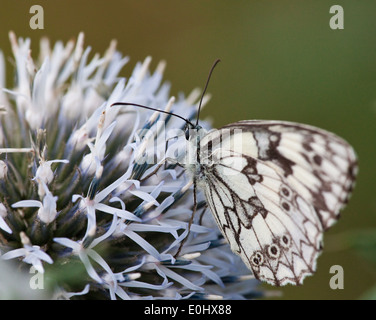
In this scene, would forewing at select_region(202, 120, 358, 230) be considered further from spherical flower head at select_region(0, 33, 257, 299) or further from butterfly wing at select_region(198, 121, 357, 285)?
spherical flower head at select_region(0, 33, 257, 299)

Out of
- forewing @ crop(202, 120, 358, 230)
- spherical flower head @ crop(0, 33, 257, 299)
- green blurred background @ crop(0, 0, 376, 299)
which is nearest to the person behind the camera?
forewing @ crop(202, 120, 358, 230)

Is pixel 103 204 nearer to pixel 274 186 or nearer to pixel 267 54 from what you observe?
pixel 274 186

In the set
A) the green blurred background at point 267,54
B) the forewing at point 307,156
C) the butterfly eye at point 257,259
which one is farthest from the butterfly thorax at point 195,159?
A: the green blurred background at point 267,54

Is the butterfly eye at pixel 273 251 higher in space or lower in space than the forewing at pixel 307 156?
lower

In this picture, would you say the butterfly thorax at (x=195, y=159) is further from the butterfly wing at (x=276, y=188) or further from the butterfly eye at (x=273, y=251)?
the butterfly eye at (x=273, y=251)

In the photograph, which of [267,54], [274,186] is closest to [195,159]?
[274,186]

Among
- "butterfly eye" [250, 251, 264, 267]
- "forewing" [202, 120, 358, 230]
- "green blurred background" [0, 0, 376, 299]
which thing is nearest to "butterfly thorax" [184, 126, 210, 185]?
"forewing" [202, 120, 358, 230]
